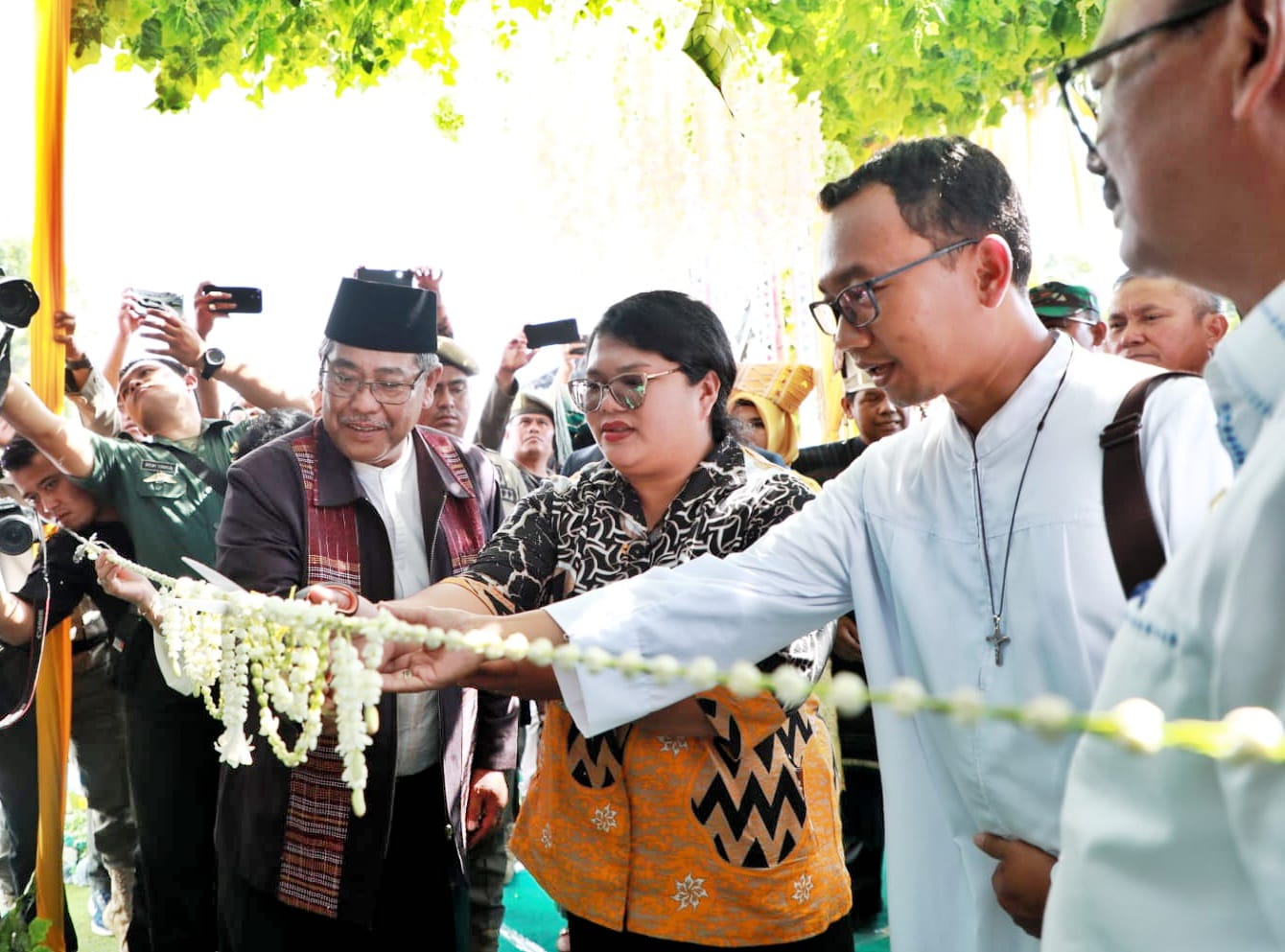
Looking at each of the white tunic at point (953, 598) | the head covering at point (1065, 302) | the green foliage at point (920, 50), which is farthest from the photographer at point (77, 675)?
the head covering at point (1065, 302)

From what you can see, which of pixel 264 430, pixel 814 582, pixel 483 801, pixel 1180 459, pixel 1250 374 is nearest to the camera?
pixel 1250 374

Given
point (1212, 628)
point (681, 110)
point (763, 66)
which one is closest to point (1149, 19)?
point (1212, 628)

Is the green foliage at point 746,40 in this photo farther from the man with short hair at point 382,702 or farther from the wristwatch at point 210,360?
the man with short hair at point 382,702

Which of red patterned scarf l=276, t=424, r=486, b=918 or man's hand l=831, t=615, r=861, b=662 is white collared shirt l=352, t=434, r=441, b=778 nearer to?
red patterned scarf l=276, t=424, r=486, b=918

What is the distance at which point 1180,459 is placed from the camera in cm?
151

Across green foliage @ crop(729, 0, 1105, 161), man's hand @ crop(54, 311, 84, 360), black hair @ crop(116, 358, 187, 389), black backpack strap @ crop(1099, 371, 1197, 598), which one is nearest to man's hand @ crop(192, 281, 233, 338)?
black hair @ crop(116, 358, 187, 389)

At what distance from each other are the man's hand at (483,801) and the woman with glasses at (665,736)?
0.67 meters

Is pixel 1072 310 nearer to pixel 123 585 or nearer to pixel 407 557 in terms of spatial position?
pixel 407 557

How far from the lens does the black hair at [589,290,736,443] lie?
2543 millimetres

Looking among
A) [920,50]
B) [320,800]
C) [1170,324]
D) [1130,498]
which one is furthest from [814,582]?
[920,50]

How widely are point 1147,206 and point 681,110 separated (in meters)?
6.97

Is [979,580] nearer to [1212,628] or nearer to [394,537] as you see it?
[1212,628]

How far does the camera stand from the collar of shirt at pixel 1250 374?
73 cm

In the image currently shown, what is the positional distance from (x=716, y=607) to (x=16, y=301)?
1.93 m
